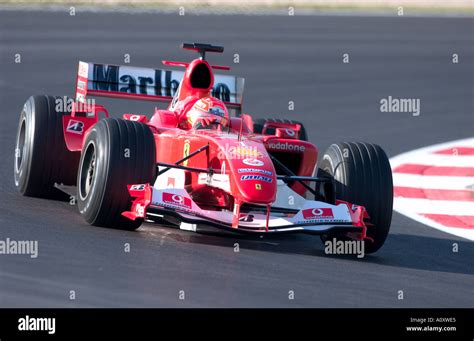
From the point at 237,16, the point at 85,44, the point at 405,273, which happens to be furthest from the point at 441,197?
the point at 237,16

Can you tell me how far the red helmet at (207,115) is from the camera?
11.0 metres

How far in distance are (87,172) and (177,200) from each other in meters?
1.17

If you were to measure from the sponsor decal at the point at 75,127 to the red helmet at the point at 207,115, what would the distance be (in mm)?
1075

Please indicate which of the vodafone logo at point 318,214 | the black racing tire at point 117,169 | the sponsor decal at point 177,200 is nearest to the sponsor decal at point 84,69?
the black racing tire at point 117,169

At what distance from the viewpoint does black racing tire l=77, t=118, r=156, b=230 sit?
31.3 feet

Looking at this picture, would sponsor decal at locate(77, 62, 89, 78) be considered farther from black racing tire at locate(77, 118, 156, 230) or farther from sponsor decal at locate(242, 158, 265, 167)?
sponsor decal at locate(242, 158, 265, 167)

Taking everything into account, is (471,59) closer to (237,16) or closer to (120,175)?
(237,16)

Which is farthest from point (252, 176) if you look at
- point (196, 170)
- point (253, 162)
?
point (196, 170)

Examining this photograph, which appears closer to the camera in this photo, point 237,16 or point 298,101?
point 298,101

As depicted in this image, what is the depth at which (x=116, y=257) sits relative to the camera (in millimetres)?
8742

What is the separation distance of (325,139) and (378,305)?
27.1 feet

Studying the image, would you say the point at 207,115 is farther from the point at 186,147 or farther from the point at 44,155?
the point at 44,155

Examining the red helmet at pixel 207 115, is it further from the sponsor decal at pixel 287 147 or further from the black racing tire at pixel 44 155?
the black racing tire at pixel 44 155
